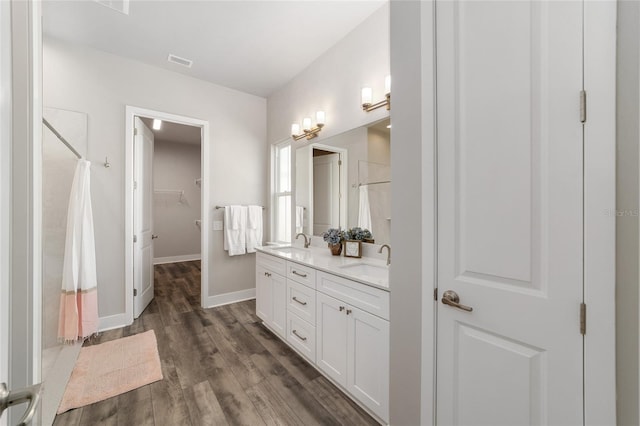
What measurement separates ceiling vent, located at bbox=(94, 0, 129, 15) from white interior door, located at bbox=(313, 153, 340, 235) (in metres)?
1.99

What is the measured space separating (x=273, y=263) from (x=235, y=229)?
43.7 inches

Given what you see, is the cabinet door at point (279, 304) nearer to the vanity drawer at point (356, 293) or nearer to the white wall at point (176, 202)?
the vanity drawer at point (356, 293)

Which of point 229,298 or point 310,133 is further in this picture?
point 229,298

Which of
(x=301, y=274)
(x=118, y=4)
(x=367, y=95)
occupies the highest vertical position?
(x=118, y=4)

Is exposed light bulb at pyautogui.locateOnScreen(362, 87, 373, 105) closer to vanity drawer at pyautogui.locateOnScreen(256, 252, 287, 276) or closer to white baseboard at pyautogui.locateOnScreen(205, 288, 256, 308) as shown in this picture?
vanity drawer at pyautogui.locateOnScreen(256, 252, 287, 276)

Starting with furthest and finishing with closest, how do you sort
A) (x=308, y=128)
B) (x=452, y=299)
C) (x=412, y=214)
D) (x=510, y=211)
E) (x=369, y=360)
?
1. (x=308, y=128)
2. (x=369, y=360)
3. (x=412, y=214)
4. (x=452, y=299)
5. (x=510, y=211)

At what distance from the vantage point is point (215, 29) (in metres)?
2.39

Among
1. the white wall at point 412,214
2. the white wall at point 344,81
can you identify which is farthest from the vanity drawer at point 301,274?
the white wall at point 344,81

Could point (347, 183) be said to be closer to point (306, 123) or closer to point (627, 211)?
point (306, 123)

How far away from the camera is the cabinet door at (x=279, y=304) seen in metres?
2.36

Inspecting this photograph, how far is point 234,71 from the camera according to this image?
3.09 meters

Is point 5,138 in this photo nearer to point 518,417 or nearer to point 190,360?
point 518,417

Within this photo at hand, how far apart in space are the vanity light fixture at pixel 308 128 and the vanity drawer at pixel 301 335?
1846 mm

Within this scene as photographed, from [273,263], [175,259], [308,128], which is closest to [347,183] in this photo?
[308,128]
